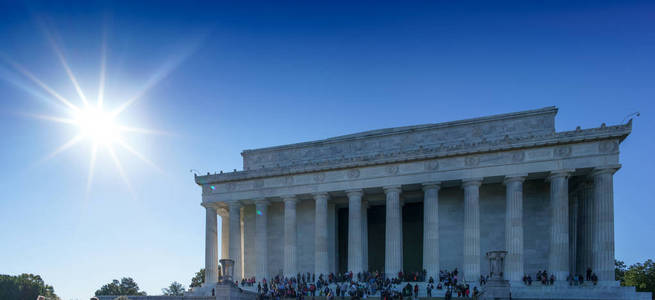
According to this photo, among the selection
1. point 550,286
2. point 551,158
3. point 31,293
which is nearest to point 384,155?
point 551,158

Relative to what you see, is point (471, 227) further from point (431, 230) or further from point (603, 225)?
point (603, 225)

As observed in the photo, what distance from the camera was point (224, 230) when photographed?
52.3m

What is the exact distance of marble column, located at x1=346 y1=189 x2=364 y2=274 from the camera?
44.6m

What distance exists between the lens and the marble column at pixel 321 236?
149ft

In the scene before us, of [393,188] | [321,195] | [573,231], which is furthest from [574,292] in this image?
[321,195]

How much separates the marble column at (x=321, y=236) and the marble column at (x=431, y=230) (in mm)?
8146

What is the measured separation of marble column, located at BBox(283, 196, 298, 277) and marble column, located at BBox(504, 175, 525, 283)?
55.2 feet

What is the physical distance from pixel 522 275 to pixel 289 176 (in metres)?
19.8

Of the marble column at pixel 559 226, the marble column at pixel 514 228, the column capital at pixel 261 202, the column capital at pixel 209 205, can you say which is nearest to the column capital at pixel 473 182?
the marble column at pixel 514 228

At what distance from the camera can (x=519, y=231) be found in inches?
1578

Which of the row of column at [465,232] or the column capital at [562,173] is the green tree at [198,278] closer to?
the row of column at [465,232]

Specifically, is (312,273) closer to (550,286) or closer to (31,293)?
(550,286)

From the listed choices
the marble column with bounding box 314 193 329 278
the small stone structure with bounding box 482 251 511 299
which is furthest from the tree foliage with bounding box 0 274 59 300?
the small stone structure with bounding box 482 251 511 299

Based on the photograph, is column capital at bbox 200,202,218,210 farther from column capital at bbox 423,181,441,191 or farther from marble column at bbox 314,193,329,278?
column capital at bbox 423,181,441,191
